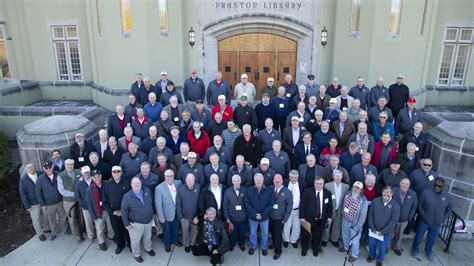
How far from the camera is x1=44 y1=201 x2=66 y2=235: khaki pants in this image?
667 cm

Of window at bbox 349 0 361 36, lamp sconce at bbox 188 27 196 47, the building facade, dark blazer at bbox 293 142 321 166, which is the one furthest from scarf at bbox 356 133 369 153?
lamp sconce at bbox 188 27 196 47

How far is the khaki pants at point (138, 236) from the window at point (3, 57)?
10.4m

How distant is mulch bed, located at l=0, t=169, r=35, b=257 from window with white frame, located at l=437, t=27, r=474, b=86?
13289 millimetres

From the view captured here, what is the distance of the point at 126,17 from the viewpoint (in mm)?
10875

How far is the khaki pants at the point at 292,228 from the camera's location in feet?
20.7

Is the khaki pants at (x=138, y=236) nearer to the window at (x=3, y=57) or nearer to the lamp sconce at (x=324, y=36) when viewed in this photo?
the lamp sconce at (x=324, y=36)

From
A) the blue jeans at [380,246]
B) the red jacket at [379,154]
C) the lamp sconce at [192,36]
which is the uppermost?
the lamp sconce at [192,36]

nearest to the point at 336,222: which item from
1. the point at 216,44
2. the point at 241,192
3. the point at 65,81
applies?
the point at 241,192

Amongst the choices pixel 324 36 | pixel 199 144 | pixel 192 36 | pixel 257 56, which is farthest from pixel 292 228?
pixel 192 36

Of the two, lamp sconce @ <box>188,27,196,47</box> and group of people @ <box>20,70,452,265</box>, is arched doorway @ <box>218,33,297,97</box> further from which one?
group of people @ <box>20,70,452,265</box>

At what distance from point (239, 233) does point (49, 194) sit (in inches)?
139

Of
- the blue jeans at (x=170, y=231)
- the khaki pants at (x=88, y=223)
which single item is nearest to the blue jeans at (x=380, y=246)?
the blue jeans at (x=170, y=231)

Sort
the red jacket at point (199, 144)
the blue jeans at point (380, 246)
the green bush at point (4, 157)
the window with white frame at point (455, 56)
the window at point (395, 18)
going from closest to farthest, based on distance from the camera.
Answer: the blue jeans at point (380, 246) → the red jacket at point (199, 144) → the green bush at point (4, 157) → the window at point (395, 18) → the window with white frame at point (455, 56)

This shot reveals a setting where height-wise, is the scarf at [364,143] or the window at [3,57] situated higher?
the window at [3,57]
